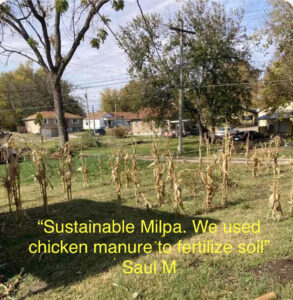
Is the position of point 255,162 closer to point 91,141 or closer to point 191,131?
point 91,141

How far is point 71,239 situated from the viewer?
4316mm

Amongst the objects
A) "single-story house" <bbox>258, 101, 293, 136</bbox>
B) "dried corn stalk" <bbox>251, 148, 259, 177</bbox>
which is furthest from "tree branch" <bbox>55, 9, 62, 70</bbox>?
"single-story house" <bbox>258, 101, 293, 136</bbox>

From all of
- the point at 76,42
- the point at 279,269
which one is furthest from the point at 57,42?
the point at 279,269

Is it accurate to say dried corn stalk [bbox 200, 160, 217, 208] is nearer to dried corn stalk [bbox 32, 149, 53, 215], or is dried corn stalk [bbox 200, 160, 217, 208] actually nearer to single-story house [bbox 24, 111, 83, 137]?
dried corn stalk [bbox 32, 149, 53, 215]

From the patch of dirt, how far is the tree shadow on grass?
123cm

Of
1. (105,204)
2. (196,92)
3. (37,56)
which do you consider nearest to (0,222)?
(105,204)

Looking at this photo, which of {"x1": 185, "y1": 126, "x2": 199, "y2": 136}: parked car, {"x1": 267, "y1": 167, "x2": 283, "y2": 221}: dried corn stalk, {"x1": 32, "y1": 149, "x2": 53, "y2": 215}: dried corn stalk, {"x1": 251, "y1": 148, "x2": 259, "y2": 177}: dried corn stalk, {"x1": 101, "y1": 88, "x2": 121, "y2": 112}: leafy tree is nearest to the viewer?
{"x1": 267, "y1": 167, "x2": 283, "y2": 221}: dried corn stalk

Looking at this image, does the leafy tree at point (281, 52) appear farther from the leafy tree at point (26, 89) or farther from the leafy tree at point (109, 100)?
the leafy tree at point (109, 100)

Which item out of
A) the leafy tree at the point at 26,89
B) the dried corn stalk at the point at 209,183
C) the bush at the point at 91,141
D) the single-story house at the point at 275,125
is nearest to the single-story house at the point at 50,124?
the leafy tree at the point at 26,89

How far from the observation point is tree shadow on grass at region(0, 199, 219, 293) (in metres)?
3.37

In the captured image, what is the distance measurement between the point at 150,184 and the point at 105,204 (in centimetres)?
233

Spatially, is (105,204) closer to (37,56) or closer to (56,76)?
(56,76)

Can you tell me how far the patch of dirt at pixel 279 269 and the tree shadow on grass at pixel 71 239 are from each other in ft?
4.05

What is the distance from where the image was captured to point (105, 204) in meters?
6.34
